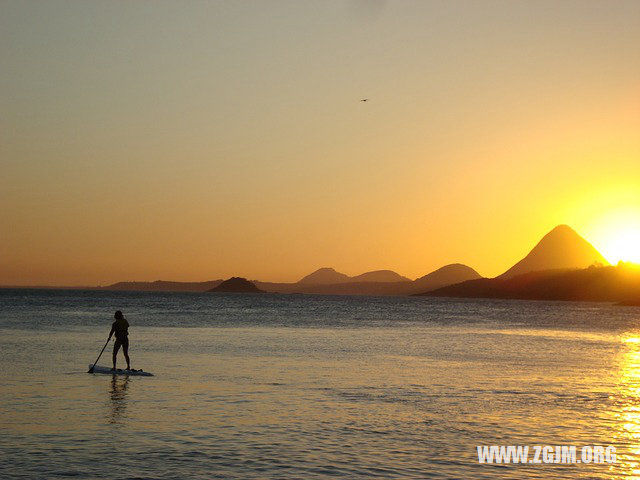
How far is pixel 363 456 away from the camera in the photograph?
51.6ft

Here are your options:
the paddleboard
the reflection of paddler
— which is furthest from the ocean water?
the paddleboard

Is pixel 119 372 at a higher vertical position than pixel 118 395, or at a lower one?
higher

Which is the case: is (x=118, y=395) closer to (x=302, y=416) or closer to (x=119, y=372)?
(x=119, y=372)

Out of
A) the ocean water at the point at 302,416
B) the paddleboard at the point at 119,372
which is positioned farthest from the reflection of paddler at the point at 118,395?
the paddleboard at the point at 119,372

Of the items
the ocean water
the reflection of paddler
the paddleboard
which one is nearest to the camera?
the ocean water

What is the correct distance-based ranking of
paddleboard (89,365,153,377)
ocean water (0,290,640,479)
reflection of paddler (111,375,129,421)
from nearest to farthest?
ocean water (0,290,640,479)
reflection of paddler (111,375,129,421)
paddleboard (89,365,153,377)

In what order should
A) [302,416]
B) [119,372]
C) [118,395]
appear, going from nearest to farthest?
[302,416] → [118,395] → [119,372]

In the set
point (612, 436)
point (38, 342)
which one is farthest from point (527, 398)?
point (38, 342)

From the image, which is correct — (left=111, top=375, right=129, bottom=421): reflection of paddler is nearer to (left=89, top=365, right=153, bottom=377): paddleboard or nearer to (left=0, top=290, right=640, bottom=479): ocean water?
(left=0, top=290, right=640, bottom=479): ocean water

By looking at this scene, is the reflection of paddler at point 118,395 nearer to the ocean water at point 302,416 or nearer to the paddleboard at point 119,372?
the ocean water at point 302,416

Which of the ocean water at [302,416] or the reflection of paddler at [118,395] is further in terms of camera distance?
the reflection of paddler at [118,395]

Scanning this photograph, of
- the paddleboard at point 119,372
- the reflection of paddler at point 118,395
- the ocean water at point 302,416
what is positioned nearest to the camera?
the ocean water at point 302,416

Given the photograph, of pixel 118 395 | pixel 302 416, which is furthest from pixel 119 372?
pixel 302 416

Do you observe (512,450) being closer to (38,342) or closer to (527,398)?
(527,398)
